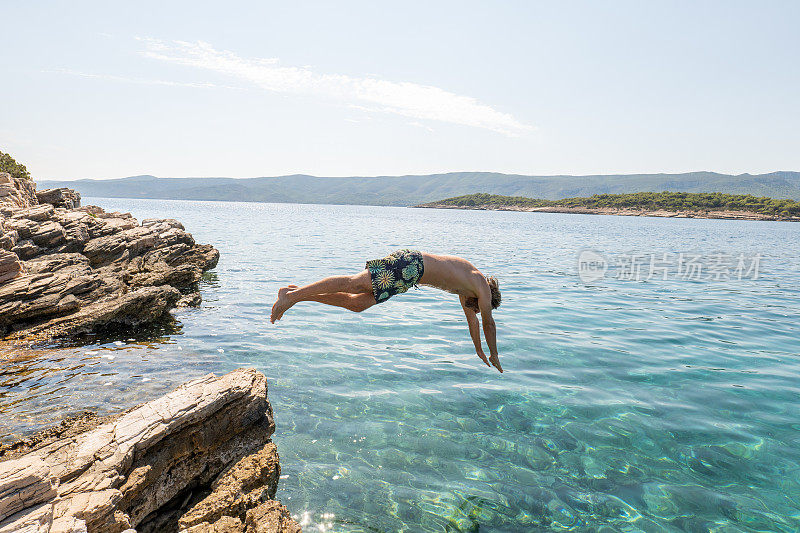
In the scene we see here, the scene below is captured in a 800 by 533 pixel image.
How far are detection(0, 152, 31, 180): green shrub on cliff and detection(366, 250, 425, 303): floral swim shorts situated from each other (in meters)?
40.8

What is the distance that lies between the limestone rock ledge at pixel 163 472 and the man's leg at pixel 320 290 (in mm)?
1342

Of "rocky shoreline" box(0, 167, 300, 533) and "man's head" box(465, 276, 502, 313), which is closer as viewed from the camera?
"rocky shoreline" box(0, 167, 300, 533)

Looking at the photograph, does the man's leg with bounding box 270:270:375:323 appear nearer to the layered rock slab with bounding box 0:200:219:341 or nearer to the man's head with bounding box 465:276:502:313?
the man's head with bounding box 465:276:502:313

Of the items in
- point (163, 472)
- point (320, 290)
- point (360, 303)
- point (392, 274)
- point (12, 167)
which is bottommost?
point (163, 472)

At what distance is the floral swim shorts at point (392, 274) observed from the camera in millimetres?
7812

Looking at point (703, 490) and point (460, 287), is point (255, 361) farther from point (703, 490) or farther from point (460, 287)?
point (703, 490)

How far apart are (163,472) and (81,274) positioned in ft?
36.1

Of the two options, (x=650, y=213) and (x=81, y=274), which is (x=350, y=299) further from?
(x=650, y=213)

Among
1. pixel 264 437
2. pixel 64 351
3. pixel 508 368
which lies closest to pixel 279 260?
pixel 64 351

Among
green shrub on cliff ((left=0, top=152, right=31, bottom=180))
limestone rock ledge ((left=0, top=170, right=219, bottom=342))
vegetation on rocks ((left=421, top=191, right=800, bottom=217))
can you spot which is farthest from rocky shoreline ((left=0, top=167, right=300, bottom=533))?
vegetation on rocks ((left=421, top=191, right=800, bottom=217))

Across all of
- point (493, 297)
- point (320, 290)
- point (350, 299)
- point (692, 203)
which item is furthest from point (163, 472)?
point (692, 203)

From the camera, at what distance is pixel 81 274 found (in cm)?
1348

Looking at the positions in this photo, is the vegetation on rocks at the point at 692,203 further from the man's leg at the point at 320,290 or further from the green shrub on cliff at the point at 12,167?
the green shrub on cliff at the point at 12,167

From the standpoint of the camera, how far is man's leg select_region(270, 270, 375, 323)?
7355 mm
